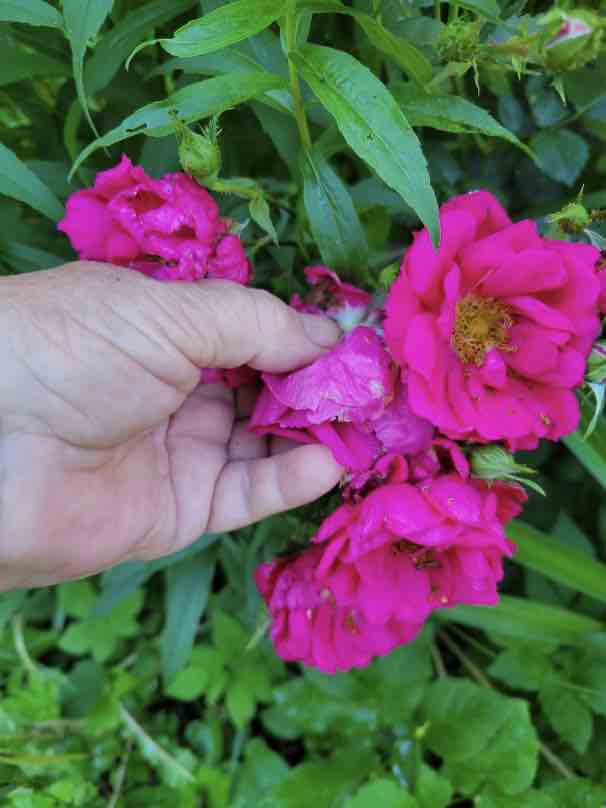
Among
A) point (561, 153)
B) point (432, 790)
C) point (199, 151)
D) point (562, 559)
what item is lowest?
point (432, 790)

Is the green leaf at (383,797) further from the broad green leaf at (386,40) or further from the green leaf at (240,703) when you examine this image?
the broad green leaf at (386,40)

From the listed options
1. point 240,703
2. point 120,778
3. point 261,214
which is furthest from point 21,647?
point 261,214

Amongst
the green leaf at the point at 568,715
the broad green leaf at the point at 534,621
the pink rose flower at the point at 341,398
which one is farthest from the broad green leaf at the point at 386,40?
the green leaf at the point at 568,715

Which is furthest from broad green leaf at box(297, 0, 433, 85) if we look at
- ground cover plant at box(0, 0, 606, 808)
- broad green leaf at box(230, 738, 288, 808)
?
broad green leaf at box(230, 738, 288, 808)

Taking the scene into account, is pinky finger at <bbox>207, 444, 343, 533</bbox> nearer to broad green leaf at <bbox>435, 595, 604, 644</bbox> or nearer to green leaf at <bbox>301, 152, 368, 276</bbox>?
green leaf at <bbox>301, 152, 368, 276</bbox>

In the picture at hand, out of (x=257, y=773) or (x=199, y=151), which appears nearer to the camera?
(x=199, y=151)

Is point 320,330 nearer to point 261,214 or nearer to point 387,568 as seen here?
point 261,214

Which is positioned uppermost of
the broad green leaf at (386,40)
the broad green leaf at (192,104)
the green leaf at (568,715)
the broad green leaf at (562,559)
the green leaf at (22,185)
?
the broad green leaf at (386,40)
